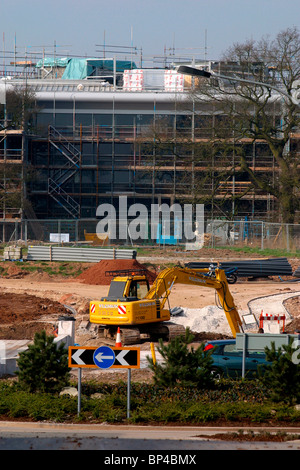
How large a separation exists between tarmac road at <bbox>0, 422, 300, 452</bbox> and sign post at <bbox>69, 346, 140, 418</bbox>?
748mm

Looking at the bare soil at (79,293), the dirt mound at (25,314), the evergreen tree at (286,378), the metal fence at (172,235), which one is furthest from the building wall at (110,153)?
the evergreen tree at (286,378)

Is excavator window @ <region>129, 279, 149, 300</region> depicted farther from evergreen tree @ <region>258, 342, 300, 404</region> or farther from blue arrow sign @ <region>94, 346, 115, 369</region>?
blue arrow sign @ <region>94, 346, 115, 369</region>

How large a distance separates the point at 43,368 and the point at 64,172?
49.2m

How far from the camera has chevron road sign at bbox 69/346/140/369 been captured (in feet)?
41.8

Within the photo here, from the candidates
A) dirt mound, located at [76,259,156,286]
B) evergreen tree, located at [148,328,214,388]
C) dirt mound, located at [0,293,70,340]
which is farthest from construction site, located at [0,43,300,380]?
evergreen tree, located at [148,328,214,388]

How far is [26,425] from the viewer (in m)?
12.6

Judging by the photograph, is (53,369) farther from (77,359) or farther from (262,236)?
(262,236)

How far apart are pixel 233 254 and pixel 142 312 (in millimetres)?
26457

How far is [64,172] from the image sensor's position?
62281 millimetres

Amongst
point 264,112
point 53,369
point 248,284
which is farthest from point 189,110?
point 53,369

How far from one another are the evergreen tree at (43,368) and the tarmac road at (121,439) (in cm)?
159

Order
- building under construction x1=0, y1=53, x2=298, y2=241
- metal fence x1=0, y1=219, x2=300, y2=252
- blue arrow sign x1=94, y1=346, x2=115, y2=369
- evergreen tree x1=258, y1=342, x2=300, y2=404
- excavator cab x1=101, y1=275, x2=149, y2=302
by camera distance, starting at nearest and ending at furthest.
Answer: blue arrow sign x1=94, y1=346, x2=115, y2=369 → evergreen tree x1=258, y1=342, x2=300, y2=404 → excavator cab x1=101, y1=275, x2=149, y2=302 → metal fence x1=0, y1=219, x2=300, y2=252 → building under construction x1=0, y1=53, x2=298, y2=241

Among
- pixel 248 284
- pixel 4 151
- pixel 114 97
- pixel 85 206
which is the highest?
pixel 114 97

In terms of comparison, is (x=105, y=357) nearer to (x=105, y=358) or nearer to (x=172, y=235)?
(x=105, y=358)
